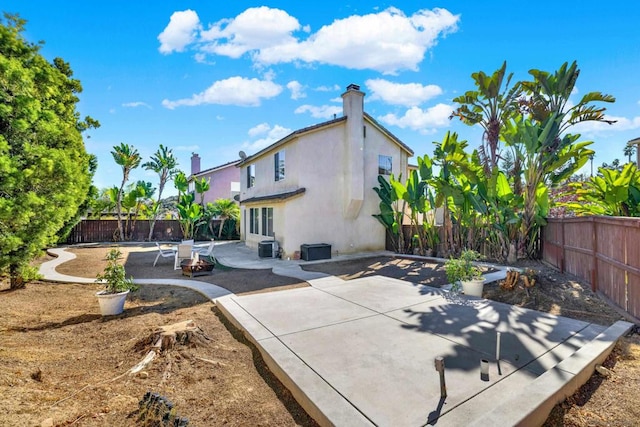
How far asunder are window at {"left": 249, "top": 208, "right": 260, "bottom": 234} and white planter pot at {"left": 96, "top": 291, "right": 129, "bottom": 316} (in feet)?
36.0

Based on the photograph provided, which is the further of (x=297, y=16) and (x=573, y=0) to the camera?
(x=297, y=16)

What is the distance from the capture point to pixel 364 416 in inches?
102

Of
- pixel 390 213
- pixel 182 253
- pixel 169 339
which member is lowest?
pixel 169 339

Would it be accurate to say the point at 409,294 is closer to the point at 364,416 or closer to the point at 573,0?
the point at 364,416

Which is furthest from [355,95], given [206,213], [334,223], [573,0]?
[206,213]

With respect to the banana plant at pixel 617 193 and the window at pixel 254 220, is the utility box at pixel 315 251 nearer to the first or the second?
the window at pixel 254 220

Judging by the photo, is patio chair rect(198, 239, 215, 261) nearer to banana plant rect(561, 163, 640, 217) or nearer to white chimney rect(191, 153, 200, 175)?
banana plant rect(561, 163, 640, 217)

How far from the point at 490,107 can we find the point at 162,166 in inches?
855

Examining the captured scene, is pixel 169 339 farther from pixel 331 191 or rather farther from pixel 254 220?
pixel 254 220

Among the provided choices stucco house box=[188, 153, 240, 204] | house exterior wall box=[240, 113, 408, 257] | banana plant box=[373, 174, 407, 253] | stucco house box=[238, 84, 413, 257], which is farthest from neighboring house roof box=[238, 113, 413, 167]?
stucco house box=[188, 153, 240, 204]

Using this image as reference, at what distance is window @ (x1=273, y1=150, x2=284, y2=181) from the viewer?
15.1 m

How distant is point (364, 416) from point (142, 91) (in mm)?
13799

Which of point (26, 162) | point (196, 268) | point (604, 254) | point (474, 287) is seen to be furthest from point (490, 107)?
point (26, 162)

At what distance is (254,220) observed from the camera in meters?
17.5
